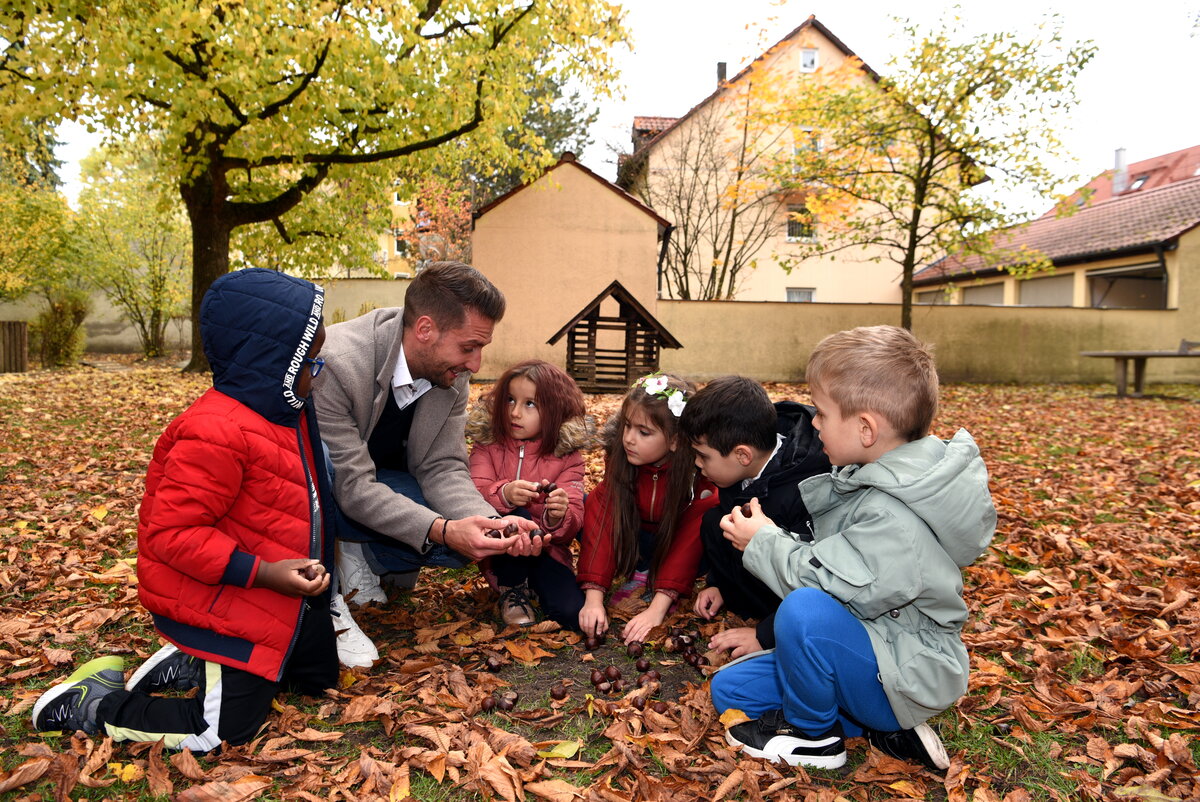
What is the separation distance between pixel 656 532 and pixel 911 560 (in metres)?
1.61

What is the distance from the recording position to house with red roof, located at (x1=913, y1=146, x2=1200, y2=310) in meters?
19.7

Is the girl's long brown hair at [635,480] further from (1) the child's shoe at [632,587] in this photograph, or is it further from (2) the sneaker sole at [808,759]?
(2) the sneaker sole at [808,759]

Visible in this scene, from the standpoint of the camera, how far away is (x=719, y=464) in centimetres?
325

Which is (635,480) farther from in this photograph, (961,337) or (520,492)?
(961,337)

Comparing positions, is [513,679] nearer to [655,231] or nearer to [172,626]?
[172,626]

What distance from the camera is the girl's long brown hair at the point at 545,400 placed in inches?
150

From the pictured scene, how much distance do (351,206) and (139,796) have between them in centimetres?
1542

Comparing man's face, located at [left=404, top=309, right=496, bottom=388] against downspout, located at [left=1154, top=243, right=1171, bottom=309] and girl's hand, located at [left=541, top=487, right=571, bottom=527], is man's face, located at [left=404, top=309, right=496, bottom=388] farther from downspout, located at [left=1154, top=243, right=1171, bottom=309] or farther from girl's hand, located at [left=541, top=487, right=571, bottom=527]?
downspout, located at [left=1154, top=243, right=1171, bottom=309]

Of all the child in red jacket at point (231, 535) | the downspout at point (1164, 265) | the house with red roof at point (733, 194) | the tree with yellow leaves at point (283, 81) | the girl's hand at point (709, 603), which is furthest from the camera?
the house with red roof at point (733, 194)

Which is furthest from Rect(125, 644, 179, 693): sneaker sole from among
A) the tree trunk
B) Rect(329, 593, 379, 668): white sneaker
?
the tree trunk

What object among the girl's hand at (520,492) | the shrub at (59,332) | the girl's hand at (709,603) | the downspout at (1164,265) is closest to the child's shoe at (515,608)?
the girl's hand at (520,492)

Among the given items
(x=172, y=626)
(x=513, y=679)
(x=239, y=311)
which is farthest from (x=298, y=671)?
(x=239, y=311)

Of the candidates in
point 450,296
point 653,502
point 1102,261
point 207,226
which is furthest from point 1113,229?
point 450,296

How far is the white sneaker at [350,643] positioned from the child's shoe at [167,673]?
0.50 m
